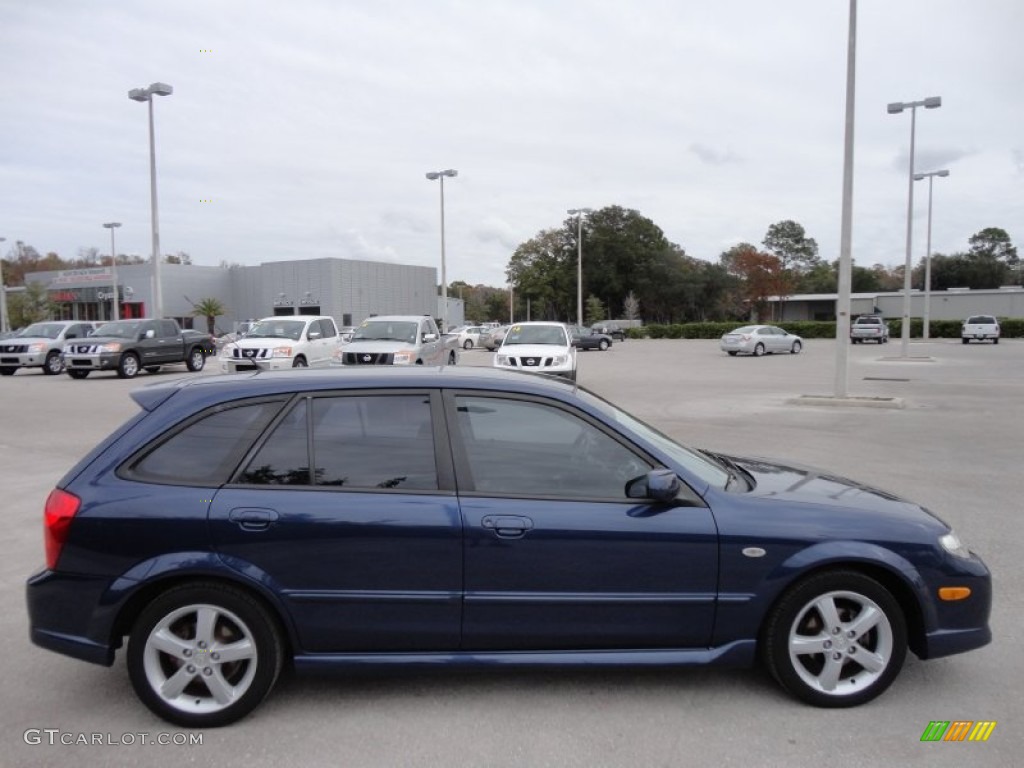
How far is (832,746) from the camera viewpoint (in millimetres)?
3199

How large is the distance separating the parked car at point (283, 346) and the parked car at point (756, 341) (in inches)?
859

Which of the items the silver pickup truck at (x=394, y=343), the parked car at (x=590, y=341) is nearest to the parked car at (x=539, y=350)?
the silver pickup truck at (x=394, y=343)

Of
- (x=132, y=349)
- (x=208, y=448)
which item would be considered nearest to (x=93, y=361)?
(x=132, y=349)

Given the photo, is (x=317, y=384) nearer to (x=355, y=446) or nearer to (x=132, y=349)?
(x=355, y=446)

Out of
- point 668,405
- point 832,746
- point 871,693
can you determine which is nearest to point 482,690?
point 832,746

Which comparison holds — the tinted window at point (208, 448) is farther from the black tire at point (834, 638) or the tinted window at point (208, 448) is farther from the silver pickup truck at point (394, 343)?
the silver pickup truck at point (394, 343)

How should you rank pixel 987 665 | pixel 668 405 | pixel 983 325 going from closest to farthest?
pixel 987 665
pixel 668 405
pixel 983 325

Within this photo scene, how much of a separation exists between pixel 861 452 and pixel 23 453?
11136 millimetres

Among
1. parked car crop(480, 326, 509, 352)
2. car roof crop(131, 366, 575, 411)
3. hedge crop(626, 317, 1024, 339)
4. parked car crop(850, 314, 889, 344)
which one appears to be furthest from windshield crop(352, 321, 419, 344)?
hedge crop(626, 317, 1024, 339)

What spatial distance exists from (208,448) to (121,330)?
867 inches

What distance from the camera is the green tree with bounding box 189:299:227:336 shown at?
6812cm

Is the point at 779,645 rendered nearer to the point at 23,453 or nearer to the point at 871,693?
the point at 871,693

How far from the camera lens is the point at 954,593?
140 inches

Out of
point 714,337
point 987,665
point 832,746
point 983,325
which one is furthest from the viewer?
point 714,337
